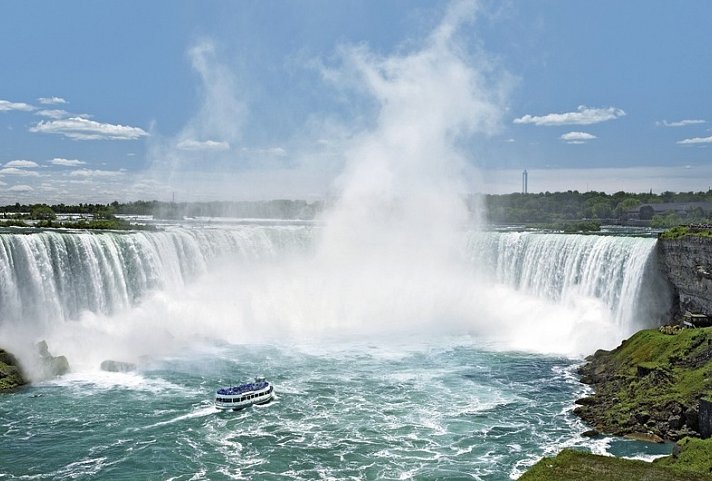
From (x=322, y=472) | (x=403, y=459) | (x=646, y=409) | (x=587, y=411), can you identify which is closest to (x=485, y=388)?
(x=587, y=411)

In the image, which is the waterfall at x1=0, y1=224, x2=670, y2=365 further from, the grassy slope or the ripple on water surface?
the grassy slope

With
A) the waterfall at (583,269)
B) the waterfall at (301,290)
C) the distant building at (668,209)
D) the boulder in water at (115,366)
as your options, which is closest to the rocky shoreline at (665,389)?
the waterfall at (583,269)

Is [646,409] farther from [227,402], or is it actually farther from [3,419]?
[3,419]

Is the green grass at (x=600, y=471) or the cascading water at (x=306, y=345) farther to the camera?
the cascading water at (x=306, y=345)

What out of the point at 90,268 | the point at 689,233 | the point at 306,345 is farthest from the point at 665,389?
the point at 90,268

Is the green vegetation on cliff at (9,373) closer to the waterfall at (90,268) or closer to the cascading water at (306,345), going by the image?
the cascading water at (306,345)
